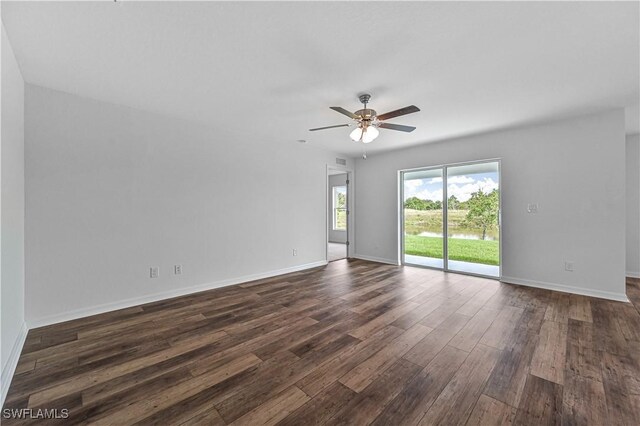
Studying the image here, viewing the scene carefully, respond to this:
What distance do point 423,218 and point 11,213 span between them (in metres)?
5.99

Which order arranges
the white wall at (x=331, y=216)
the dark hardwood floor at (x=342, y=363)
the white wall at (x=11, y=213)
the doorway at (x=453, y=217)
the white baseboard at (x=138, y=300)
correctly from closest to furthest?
the dark hardwood floor at (x=342, y=363), the white wall at (x=11, y=213), the white baseboard at (x=138, y=300), the doorway at (x=453, y=217), the white wall at (x=331, y=216)

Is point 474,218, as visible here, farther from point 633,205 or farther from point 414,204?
point 633,205

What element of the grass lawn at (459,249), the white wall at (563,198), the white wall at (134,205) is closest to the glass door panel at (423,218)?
the grass lawn at (459,249)

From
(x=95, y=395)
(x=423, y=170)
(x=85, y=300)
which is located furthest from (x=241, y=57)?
(x=423, y=170)

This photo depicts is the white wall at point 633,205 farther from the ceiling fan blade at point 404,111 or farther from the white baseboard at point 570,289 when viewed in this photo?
the ceiling fan blade at point 404,111

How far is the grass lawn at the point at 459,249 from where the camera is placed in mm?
4844

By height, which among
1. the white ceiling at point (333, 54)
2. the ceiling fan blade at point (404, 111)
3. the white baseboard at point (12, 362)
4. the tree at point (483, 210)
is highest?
the white ceiling at point (333, 54)

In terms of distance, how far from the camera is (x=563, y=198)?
3934 millimetres

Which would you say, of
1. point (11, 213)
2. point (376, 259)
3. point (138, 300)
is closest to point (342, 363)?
point (138, 300)

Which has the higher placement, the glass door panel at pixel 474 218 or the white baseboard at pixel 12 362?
the glass door panel at pixel 474 218

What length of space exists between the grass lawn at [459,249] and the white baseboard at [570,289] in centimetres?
43

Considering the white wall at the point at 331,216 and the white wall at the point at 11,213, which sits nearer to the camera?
the white wall at the point at 11,213

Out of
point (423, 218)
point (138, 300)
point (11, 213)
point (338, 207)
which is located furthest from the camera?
point (338, 207)

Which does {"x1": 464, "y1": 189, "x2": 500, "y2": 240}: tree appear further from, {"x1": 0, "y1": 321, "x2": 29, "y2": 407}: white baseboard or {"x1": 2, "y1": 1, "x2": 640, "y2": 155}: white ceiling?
{"x1": 0, "y1": 321, "x2": 29, "y2": 407}: white baseboard
